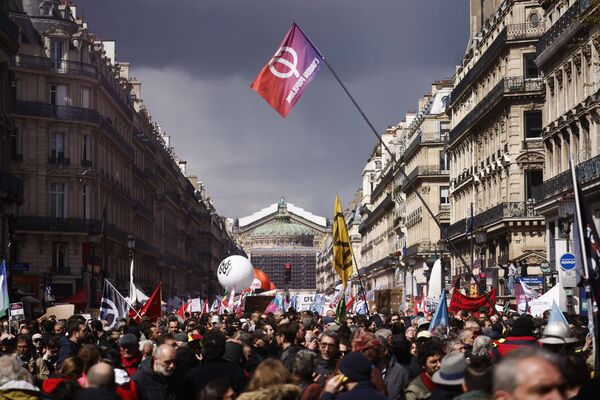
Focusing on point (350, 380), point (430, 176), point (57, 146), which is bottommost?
point (350, 380)

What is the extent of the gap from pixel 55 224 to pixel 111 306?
33472 mm

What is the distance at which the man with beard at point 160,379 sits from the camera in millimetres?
10578

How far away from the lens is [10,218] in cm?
3294

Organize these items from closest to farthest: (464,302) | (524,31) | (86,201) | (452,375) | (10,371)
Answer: (452,375), (10,371), (464,302), (524,31), (86,201)

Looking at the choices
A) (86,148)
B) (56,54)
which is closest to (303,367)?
(56,54)

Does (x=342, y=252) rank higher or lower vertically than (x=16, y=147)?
lower

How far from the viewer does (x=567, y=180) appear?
38938 millimetres

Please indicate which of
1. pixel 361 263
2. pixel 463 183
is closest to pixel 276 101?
pixel 463 183

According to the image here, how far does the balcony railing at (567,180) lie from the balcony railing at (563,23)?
4.02 metres

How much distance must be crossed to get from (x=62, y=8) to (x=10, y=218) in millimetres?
32344

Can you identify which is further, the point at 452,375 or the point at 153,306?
the point at 153,306

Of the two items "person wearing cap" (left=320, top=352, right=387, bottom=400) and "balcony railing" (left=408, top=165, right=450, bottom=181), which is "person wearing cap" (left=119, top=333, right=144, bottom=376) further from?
"balcony railing" (left=408, top=165, right=450, bottom=181)

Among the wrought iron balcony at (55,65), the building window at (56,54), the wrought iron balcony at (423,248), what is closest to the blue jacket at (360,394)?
the wrought iron balcony at (55,65)

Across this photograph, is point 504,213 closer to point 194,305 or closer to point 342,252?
point 194,305
